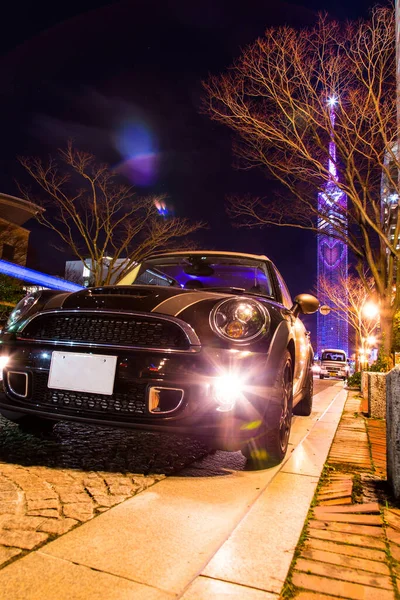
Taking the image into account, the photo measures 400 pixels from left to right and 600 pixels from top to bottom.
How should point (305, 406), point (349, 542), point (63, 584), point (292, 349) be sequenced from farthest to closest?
point (305, 406) < point (292, 349) < point (349, 542) < point (63, 584)

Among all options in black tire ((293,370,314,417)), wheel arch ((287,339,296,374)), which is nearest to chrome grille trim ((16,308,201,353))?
wheel arch ((287,339,296,374))

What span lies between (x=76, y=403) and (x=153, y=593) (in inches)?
48.4

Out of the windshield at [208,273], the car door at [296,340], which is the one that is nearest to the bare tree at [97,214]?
the windshield at [208,273]

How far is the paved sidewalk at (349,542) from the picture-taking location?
129cm

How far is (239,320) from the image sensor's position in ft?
7.57

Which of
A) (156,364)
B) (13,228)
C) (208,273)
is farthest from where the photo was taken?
(13,228)

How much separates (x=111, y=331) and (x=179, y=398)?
54cm

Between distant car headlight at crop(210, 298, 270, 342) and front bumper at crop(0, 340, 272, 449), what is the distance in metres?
0.12

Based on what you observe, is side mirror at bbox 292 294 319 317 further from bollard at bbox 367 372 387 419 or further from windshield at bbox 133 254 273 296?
bollard at bbox 367 372 387 419

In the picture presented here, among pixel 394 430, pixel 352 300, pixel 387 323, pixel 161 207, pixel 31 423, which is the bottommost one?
pixel 31 423

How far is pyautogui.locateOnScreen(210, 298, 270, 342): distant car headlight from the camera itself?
226cm

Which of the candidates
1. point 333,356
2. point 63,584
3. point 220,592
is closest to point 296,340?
point 220,592

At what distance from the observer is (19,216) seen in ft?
90.7

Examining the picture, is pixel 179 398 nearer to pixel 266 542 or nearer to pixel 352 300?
pixel 266 542
